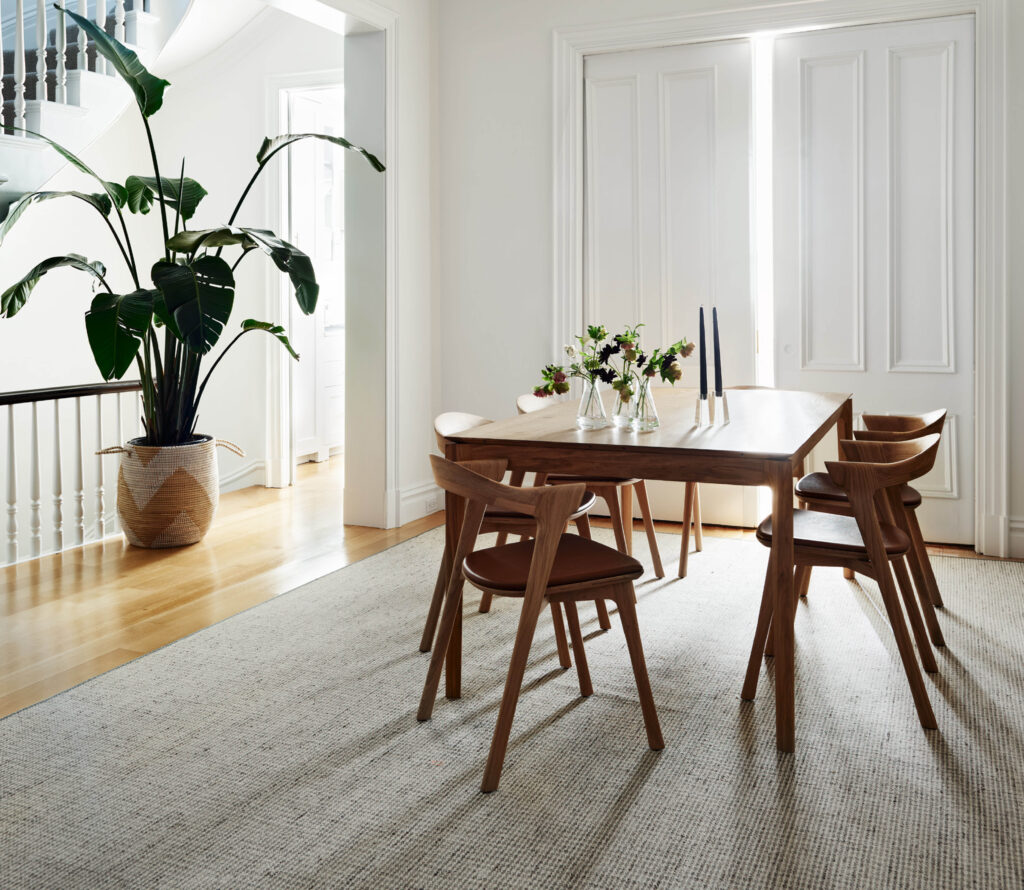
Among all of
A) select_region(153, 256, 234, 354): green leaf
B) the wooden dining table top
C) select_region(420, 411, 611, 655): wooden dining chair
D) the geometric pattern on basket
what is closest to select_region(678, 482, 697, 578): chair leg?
the wooden dining table top

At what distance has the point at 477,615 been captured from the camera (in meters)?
3.36

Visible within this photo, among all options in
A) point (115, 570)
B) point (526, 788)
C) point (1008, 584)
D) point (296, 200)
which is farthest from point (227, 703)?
point (296, 200)

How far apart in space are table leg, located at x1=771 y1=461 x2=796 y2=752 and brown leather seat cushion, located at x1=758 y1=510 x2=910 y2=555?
7.8 inches

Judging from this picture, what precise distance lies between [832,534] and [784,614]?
1.50ft

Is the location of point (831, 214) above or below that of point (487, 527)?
above

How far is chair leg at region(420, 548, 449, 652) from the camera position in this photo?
2.75 m

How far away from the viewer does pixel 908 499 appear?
3141 millimetres

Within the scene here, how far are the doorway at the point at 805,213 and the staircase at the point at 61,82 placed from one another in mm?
2407

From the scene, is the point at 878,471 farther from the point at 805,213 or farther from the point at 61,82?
the point at 61,82

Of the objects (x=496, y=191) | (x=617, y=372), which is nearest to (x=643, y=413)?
(x=617, y=372)

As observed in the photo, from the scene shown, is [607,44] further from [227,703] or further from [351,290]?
[227,703]

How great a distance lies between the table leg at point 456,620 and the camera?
253 centimetres

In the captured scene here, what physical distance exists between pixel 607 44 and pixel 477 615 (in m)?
3.09

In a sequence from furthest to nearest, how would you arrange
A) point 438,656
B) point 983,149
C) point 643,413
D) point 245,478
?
point 245,478, point 983,149, point 643,413, point 438,656
